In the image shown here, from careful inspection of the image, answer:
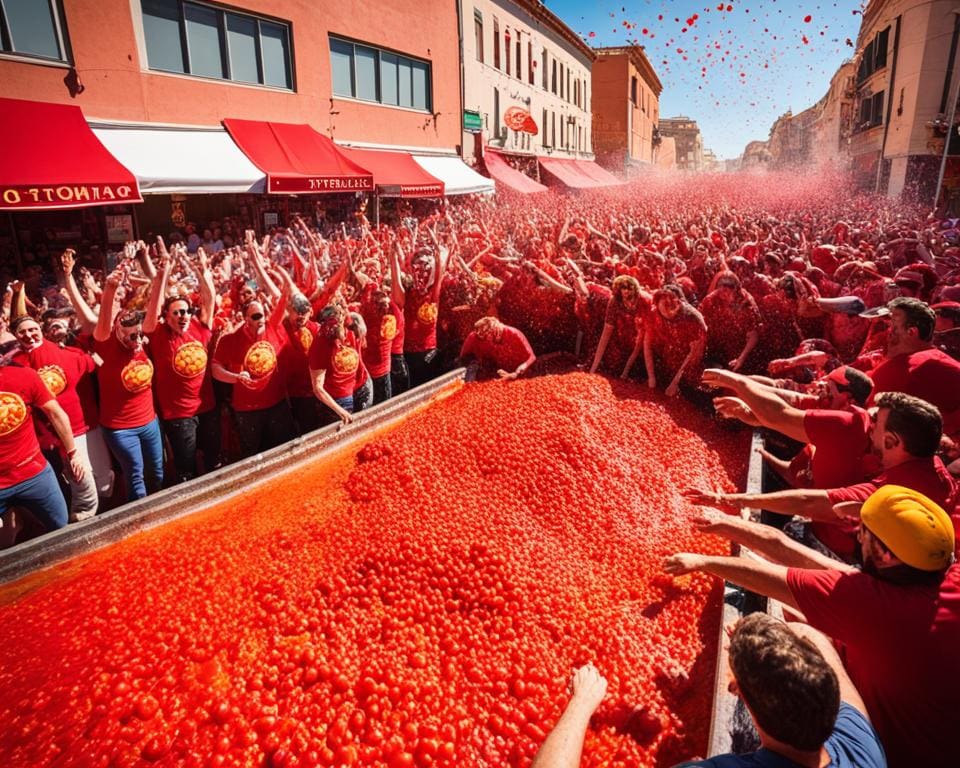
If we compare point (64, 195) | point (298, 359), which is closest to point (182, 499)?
point (298, 359)

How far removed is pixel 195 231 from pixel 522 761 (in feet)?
51.0

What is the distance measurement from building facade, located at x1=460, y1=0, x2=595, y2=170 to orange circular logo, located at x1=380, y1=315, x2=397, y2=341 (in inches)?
829

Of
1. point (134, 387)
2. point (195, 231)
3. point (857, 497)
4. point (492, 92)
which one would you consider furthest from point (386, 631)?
point (492, 92)

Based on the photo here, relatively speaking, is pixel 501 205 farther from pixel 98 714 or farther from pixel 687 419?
pixel 98 714

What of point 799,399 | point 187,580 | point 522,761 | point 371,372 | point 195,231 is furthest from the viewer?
point 195,231

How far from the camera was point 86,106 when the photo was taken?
12.7 meters

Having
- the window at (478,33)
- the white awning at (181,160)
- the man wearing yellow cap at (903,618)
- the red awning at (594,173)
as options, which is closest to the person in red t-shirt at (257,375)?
the man wearing yellow cap at (903,618)

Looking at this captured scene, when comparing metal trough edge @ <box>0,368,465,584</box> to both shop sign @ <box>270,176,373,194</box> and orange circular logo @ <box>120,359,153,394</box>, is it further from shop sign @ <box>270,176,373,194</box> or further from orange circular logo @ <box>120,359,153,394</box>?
shop sign @ <box>270,176,373,194</box>

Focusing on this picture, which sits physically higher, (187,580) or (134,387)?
(134,387)

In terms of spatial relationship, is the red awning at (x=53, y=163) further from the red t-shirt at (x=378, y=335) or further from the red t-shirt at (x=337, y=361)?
the red t-shirt at (x=337, y=361)

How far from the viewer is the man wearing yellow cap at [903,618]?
2248 millimetres

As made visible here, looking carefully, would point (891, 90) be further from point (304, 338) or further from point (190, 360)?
point (190, 360)

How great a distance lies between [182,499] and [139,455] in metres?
0.77

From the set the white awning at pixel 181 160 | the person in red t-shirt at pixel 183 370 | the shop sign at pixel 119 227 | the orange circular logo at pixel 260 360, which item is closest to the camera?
the person in red t-shirt at pixel 183 370
